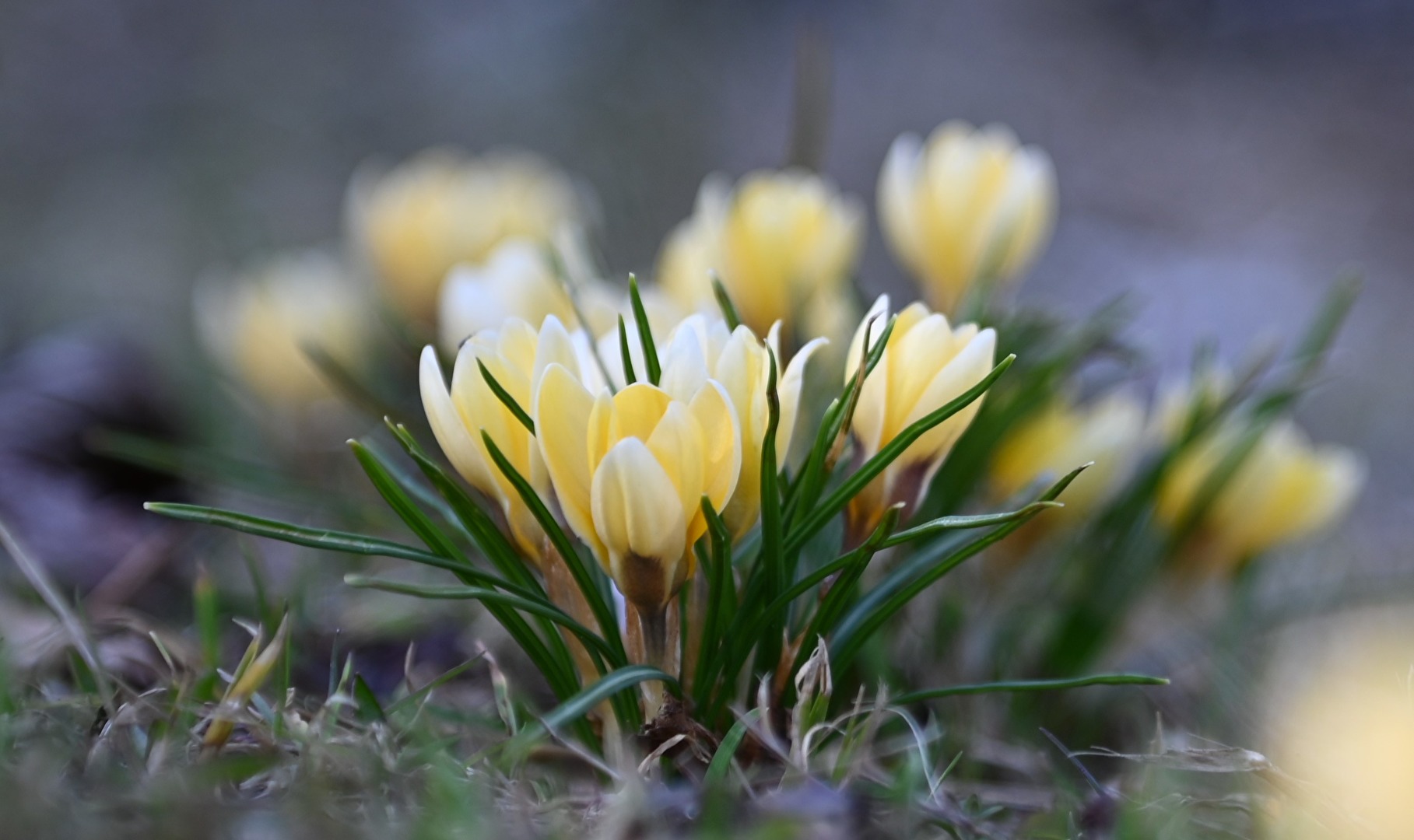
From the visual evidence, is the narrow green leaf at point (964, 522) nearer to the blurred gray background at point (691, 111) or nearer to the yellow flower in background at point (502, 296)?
the yellow flower in background at point (502, 296)

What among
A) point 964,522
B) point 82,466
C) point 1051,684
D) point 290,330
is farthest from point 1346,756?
point 82,466

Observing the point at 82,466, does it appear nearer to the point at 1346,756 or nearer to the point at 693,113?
the point at 1346,756

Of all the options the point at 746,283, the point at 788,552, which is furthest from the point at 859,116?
the point at 788,552

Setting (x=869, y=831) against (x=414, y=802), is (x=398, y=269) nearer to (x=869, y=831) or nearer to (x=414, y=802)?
(x=414, y=802)

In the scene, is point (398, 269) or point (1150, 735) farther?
point (398, 269)

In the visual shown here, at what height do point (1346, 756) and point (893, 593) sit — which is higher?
point (893, 593)

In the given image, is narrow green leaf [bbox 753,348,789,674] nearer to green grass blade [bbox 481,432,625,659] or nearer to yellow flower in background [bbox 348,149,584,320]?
green grass blade [bbox 481,432,625,659]

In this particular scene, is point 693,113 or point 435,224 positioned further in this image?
point 693,113
